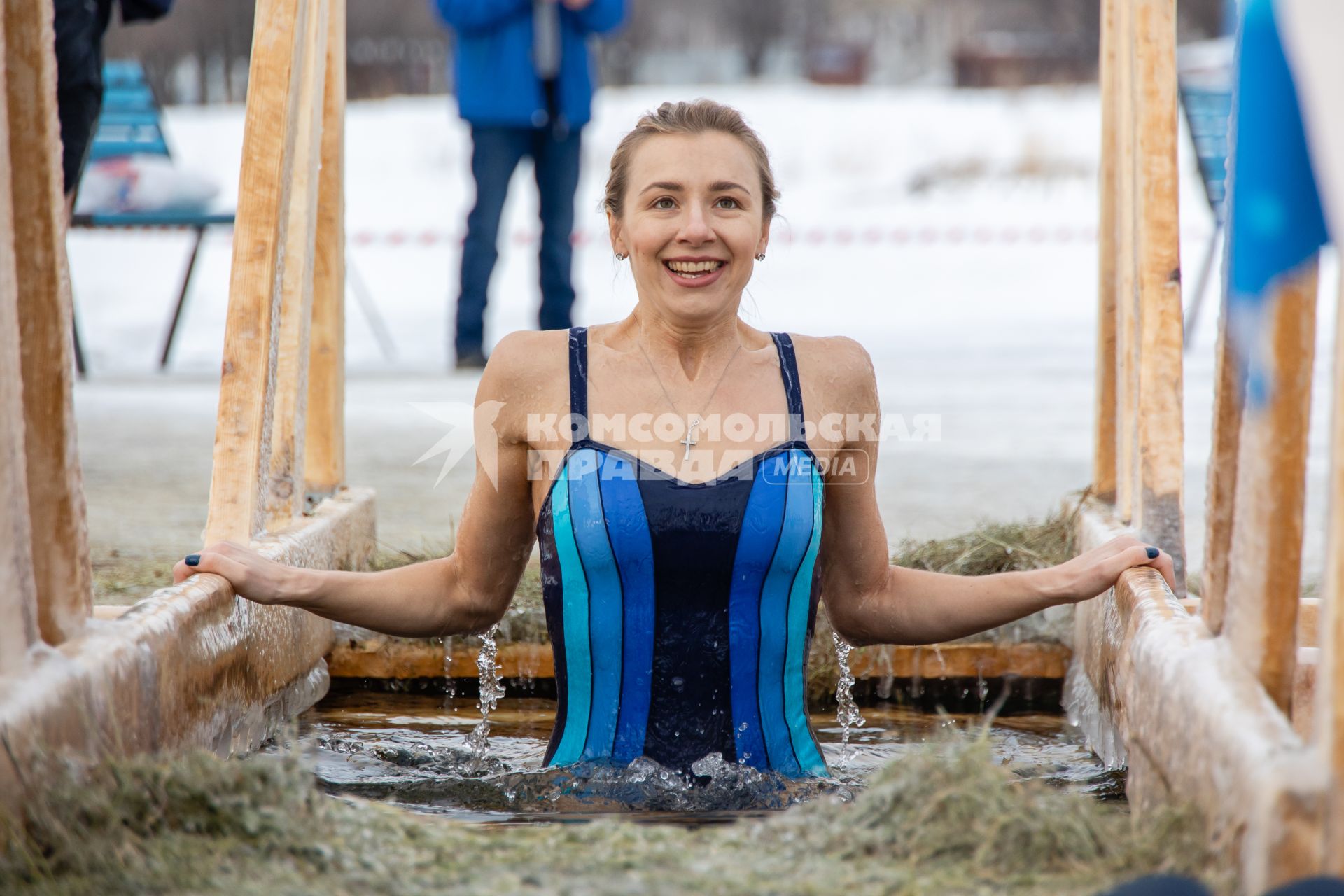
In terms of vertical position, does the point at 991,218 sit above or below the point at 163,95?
below

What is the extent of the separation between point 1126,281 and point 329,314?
1768 mm

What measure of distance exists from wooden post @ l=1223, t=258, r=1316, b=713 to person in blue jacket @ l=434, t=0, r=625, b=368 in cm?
519

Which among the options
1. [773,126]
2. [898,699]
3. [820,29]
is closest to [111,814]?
[898,699]

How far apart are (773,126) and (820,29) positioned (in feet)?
33.8

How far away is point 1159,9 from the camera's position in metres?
2.93

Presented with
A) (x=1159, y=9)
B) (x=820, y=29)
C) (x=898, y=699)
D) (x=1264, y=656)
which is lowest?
(x=898, y=699)

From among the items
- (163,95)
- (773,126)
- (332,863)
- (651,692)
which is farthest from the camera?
(163,95)

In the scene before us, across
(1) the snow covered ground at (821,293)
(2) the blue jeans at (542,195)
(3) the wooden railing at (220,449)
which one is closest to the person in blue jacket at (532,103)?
(2) the blue jeans at (542,195)

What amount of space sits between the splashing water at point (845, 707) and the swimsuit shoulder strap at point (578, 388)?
67cm

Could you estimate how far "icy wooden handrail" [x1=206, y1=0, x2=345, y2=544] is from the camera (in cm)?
283

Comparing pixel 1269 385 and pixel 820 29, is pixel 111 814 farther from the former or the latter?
pixel 820 29

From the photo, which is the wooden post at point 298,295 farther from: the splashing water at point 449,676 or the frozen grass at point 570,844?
the frozen grass at point 570,844

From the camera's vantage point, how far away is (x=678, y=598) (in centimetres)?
242

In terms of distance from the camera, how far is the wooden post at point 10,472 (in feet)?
5.71
